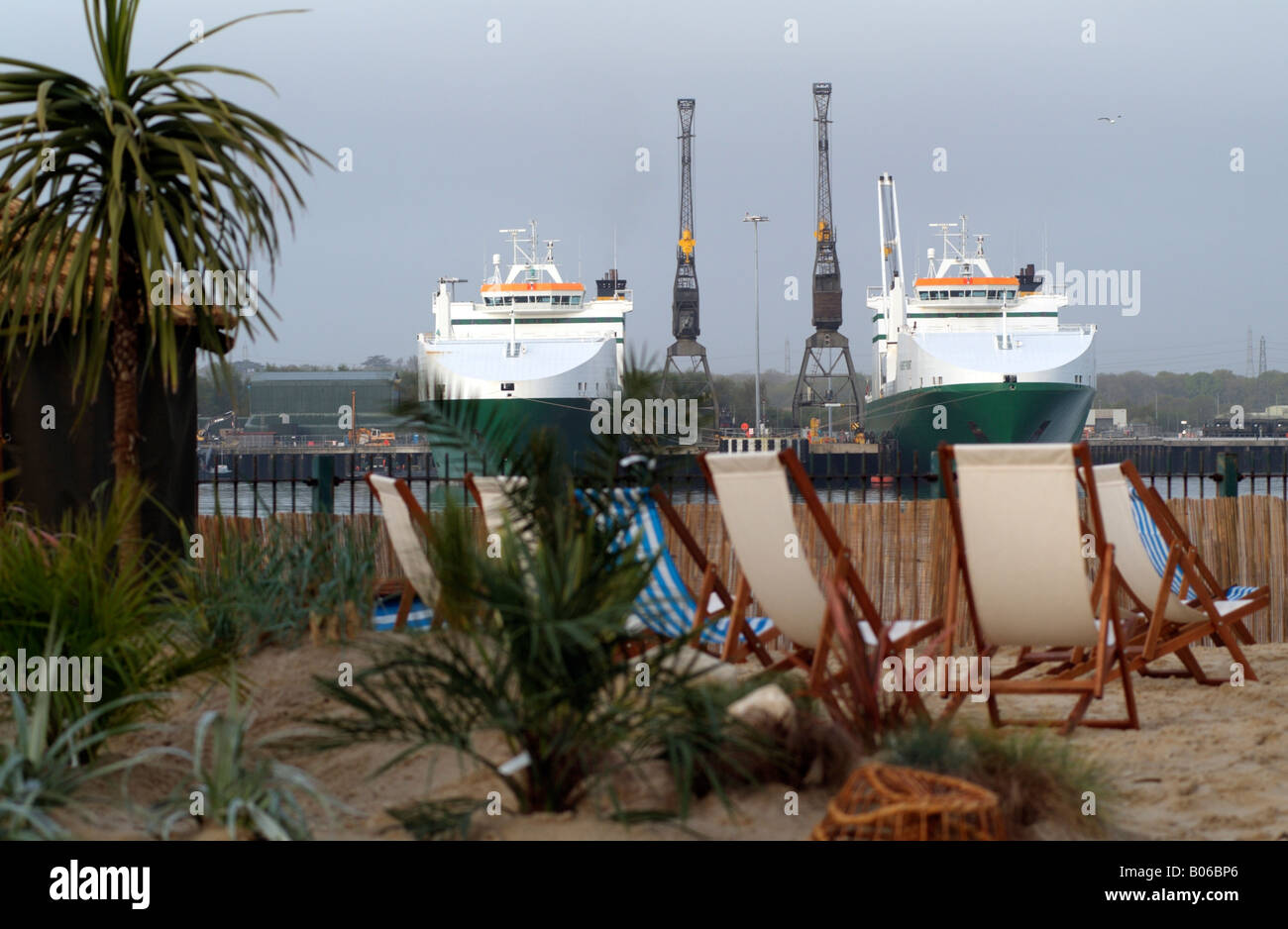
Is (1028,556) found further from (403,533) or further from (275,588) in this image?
(275,588)

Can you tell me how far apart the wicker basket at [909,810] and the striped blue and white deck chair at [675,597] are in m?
0.68

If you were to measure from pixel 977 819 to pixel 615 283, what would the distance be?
3774 cm

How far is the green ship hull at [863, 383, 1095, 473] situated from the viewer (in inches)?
1302

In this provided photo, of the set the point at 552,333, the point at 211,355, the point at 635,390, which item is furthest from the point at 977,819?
the point at 552,333

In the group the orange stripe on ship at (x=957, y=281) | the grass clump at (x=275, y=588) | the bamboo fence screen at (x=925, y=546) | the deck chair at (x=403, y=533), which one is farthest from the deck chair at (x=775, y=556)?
Answer: the orange stripe on ship at (x=957, y=281)

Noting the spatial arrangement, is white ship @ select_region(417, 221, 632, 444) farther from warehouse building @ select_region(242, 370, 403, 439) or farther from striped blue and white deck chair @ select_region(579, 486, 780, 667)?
striped blue and white deck chair @ select_region(579, 486, 780, 667)

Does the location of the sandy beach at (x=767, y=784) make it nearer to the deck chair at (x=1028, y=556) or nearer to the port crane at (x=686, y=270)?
the deck chair at (x=1028, y=556)

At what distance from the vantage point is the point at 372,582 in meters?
4.54

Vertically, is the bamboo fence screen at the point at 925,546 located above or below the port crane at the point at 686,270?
below

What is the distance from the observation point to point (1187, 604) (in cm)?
506

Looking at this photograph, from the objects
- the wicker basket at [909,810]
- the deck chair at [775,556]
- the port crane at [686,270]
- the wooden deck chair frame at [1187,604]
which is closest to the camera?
the wicker basket at [909,810]

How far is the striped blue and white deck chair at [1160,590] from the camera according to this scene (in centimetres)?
482
